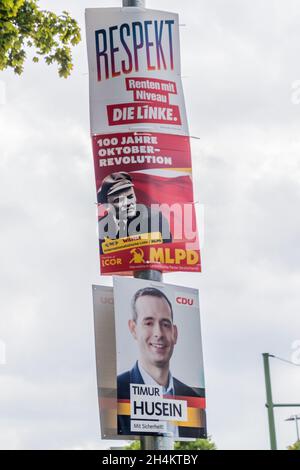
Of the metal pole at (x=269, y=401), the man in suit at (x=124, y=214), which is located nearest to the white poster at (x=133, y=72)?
the man in suit at (x=124, y=214)

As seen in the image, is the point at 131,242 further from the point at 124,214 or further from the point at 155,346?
the point at 155,346

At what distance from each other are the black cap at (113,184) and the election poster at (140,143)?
0.02m

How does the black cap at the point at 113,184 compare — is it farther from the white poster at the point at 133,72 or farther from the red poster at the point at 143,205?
the white poster at the point at 133,72

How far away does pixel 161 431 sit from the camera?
763 inches

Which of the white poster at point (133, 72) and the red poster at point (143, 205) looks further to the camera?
the white poster at point (133, 72)

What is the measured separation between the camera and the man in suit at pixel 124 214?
20609mm

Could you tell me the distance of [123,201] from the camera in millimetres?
20875

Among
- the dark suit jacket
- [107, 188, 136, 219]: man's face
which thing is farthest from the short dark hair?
[107, 188, 136, 219]: man's face

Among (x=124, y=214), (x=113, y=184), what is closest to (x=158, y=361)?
(x=124, y=214)

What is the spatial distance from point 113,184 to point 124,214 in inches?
27.5

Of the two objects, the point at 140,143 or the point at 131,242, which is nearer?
the point at 131,242

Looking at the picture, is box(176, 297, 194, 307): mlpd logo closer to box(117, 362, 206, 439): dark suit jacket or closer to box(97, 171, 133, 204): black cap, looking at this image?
box(117, 362, 206, 439): dark suit jacket
